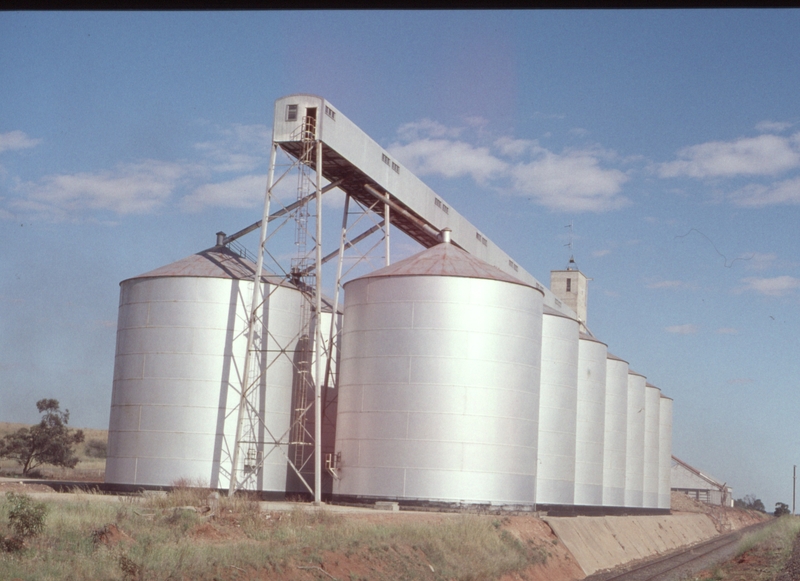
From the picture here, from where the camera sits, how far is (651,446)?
216 feet

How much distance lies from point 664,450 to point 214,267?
45.4 m

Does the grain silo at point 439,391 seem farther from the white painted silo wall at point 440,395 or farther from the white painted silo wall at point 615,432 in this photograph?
the white painted silo wall at point 615,432


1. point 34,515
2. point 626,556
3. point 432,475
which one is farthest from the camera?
point 626,556

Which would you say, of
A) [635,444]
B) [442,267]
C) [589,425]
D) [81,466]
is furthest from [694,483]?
[442,267]

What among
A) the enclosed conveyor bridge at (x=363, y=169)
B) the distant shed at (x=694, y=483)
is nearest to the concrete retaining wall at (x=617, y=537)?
the enclosed conveyor bridge at (x=363, y=169)

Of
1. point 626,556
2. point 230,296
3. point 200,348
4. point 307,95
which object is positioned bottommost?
point 626,556

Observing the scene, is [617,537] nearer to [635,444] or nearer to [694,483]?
[635,444]

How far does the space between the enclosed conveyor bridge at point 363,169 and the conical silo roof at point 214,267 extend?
17.8 ft

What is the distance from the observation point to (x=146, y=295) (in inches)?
1515

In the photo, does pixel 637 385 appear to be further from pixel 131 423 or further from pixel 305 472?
pixel 131 423

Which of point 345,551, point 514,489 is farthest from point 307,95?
point 345,551

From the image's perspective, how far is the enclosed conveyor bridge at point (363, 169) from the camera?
121ft

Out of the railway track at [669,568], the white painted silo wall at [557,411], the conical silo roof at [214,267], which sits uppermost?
the conical silo roof at [214,267]
